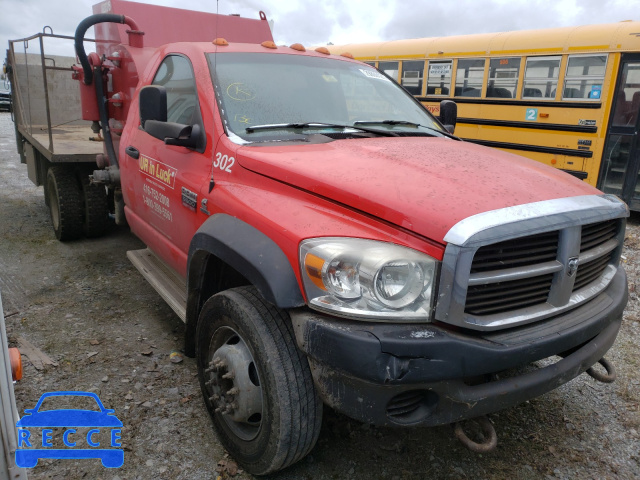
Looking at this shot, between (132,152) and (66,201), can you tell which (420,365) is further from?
(66,201)

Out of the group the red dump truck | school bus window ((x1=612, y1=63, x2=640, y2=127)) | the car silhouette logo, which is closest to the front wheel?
the red dump truck

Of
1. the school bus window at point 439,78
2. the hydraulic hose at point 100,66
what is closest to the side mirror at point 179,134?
the hydraulic hose at point 100,66

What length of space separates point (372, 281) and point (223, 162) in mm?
1223

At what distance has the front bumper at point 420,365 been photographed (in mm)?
1756

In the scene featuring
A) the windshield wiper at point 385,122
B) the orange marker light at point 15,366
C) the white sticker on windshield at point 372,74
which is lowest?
the orange marker light at point 15,366

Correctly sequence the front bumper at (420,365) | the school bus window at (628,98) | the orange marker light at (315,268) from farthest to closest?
the school bus window at (628,98) → the orange marker light at (315,268) → the front bumper at (420,365)

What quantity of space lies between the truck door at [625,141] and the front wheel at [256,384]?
7.21 meters

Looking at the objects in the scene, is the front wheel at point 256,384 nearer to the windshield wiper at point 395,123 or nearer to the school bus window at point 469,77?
the windshield wiper at point 395,123

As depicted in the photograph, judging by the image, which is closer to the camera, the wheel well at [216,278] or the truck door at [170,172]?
the wheel well at [216,278]

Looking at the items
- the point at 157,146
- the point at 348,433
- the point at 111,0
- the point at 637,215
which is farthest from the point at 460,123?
the point at 348,433

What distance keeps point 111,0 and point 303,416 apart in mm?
4619

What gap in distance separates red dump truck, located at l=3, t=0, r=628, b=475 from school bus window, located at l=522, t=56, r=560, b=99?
18.8 feet

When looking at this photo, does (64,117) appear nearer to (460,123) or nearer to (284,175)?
(284,175)

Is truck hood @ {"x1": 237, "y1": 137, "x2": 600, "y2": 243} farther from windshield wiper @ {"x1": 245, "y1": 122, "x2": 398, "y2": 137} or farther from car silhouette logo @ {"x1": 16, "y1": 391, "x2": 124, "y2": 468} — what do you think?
car silhouette logo @ {"x1": 16, "y1": 391, "x2": 124, "y2": 468}
